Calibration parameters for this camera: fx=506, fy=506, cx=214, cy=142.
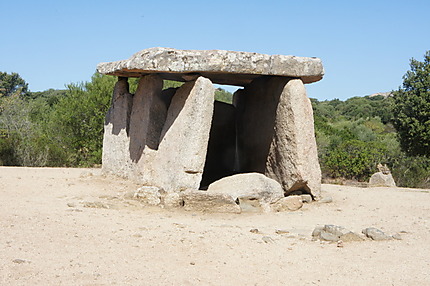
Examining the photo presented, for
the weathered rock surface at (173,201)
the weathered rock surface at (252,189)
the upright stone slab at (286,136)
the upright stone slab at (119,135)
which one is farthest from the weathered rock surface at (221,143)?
the weathered rock surface at (173,201)

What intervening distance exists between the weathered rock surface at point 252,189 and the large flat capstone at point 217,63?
175cm

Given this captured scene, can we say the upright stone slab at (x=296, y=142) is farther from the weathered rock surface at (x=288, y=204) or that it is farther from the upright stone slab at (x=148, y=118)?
the upright stone slab at (x=148, y=118)

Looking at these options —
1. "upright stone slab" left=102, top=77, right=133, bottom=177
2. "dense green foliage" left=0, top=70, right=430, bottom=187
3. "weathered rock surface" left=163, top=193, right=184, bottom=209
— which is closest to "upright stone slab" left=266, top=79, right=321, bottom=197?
"weathered rock surface" left=163, top=193, right=184, bottom=209

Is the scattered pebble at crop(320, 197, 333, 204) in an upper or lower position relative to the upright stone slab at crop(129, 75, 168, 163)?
lower

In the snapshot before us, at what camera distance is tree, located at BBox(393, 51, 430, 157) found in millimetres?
15039

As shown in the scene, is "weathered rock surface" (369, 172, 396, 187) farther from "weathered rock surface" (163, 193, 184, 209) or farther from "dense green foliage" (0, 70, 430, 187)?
"weathered rock surface" (163, 193, 184, 209)

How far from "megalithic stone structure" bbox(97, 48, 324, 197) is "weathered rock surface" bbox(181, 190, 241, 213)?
0.58 metres

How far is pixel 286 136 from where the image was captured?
8.77 metres

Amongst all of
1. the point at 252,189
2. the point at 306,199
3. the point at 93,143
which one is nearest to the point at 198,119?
the point at 252,189

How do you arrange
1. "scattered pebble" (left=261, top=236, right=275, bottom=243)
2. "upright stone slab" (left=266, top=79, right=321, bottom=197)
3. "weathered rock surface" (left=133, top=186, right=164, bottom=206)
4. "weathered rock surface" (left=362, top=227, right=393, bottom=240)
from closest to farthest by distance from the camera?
"scattered pebble" (left=261, top=236, right=275, bottom=243), "weathered rock surface" (left=362, top=227, right=393, bottom=240), "weathered rock surface" (left=133, top=186, right=164, bottom=206), "upright stone slab" (left=266, top=79, right=321, bottom=197)

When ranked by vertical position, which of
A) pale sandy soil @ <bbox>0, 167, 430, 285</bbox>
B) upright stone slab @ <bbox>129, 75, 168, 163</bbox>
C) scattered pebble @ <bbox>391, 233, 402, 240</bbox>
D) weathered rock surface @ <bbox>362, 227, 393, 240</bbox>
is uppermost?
upright stone slab @ <bbox>129, 75, 168, 163</bbox>

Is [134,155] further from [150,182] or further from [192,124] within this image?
[192,124]

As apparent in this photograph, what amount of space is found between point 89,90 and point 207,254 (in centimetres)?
1316

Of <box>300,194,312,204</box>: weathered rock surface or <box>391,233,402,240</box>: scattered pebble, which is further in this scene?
<box>300,194,312,204</box>: weathered rock surface
